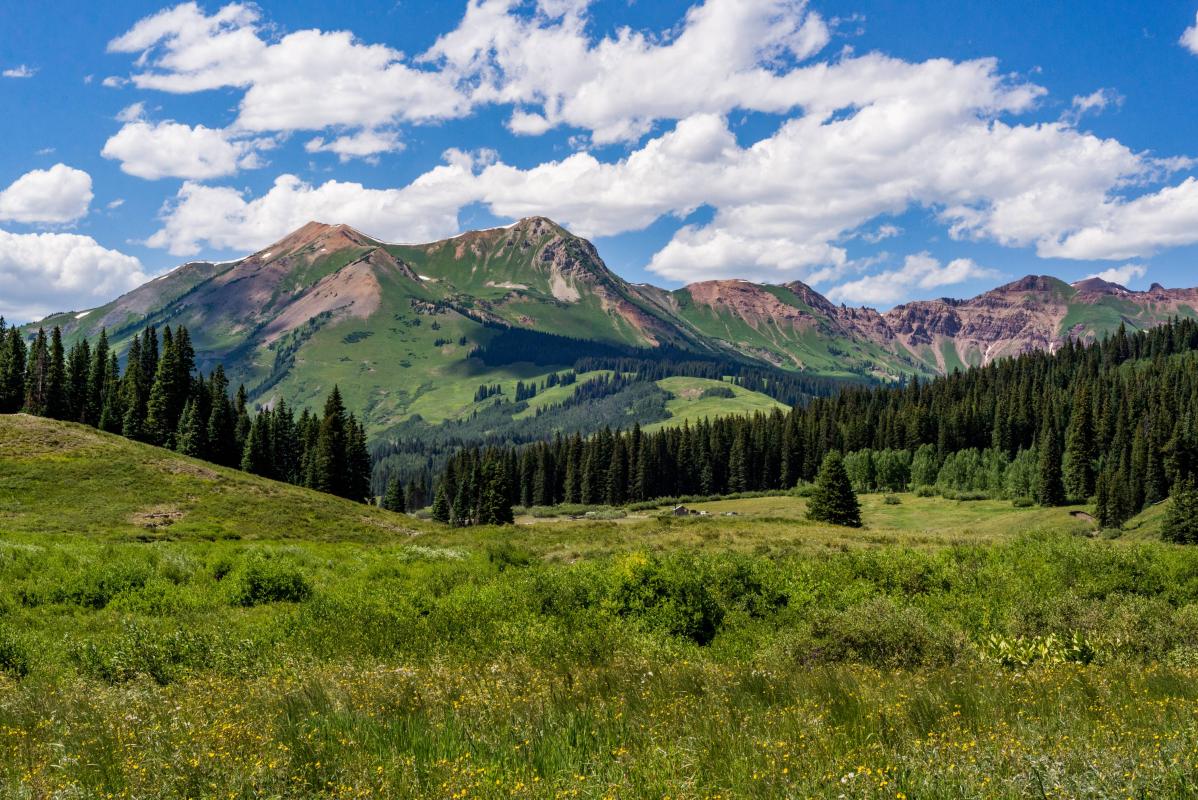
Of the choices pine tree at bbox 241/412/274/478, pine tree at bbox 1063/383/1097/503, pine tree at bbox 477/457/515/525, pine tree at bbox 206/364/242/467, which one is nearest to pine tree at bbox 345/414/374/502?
pine tree at bbox 241/412/274/478

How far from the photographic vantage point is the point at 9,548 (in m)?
24.0

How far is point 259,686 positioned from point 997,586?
20814 millimetres

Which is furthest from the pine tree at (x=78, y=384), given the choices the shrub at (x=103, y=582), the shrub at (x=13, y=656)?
the shrub at (x=13, y=656)

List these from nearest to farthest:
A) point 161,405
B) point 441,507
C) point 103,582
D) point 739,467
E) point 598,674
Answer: point 598,674, point 103,582, point 161,405, point 441,507, point 739,467

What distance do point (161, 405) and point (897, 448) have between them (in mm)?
147432

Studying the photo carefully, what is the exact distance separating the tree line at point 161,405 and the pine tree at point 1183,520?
100287 mm

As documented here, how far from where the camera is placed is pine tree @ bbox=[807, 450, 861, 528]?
80938 millimetres

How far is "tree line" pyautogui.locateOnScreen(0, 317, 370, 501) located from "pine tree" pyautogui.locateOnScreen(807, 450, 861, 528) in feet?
212

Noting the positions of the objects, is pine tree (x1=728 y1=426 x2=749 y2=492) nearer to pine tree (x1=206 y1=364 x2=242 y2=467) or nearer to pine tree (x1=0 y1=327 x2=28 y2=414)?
pine tree (x1=206 y1=364 x2=242 y2=467)

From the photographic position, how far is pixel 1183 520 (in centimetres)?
7144

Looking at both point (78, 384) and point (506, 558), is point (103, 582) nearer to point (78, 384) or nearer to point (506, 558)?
point (506, 558)

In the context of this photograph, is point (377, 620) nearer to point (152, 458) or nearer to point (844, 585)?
point (844, 585)

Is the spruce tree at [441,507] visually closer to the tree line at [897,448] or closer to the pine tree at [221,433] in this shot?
the tree line at [897,448]

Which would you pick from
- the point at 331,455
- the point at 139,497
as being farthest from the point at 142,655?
the point at 331,455
